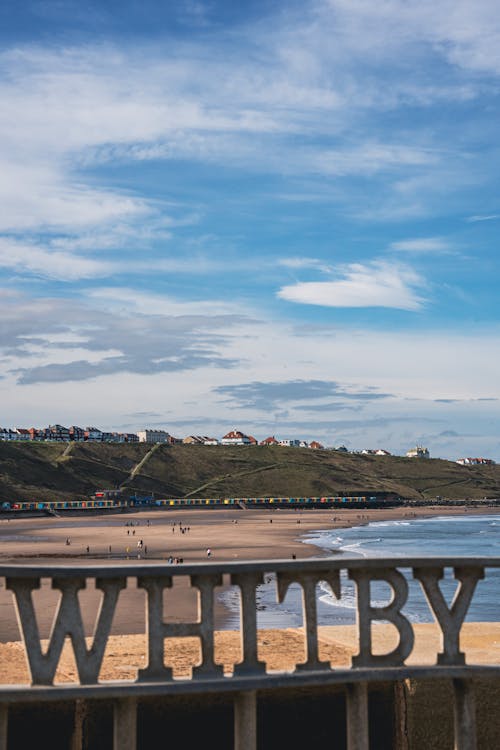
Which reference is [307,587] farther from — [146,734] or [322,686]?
[146,734]

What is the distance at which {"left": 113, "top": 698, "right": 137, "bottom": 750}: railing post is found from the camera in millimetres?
15188

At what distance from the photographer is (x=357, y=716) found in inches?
631

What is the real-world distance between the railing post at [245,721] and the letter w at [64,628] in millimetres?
2655

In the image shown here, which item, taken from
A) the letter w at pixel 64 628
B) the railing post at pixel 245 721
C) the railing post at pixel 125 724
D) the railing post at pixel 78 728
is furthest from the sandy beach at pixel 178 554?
the letter w at pixel 64 628

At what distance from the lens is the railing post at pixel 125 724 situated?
1519cm

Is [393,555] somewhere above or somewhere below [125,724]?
above

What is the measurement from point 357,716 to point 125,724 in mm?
4141

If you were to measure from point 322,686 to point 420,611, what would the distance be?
3226cm

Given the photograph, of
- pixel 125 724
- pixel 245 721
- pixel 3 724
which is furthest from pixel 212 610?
pixel 3 724

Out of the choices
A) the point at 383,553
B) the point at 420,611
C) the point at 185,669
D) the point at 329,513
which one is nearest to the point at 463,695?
the point at 185,669

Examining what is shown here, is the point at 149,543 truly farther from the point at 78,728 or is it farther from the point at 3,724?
the point at 3,724

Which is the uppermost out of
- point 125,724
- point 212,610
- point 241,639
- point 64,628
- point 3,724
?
point 212,610

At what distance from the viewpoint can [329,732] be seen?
1753cm

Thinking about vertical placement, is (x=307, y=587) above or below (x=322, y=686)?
above
